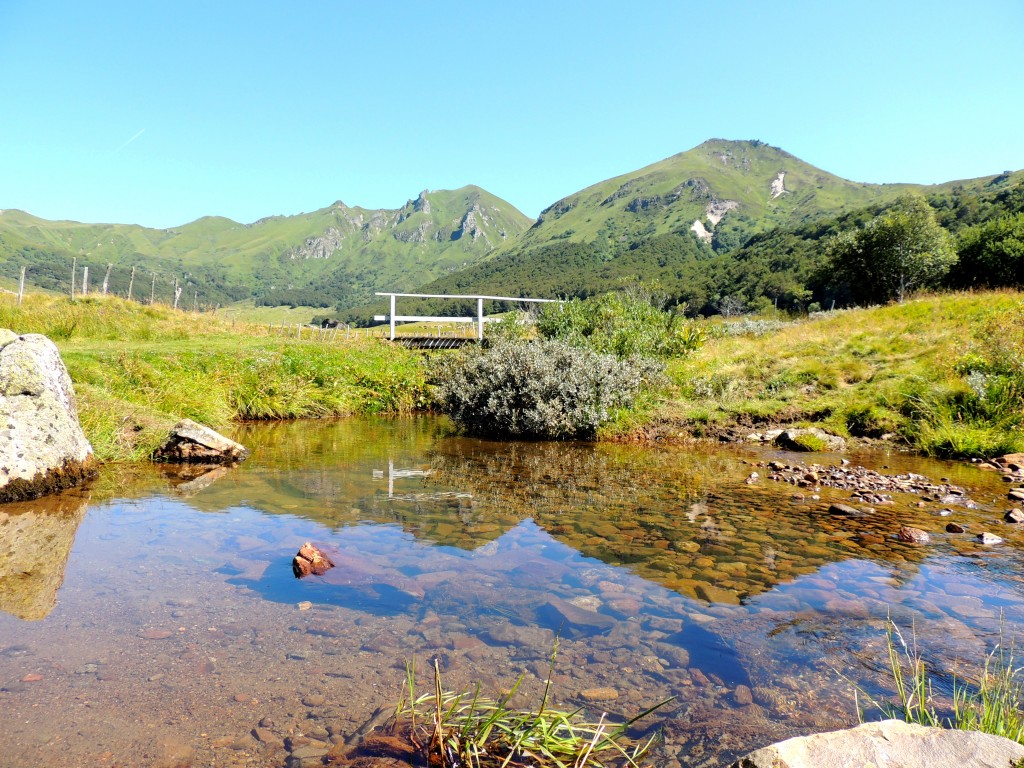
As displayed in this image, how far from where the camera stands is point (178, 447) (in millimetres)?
11102

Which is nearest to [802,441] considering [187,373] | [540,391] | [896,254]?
[540,391]

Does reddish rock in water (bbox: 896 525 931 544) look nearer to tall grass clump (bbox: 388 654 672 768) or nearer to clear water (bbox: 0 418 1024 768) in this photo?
clear water (bbox: 0 418 1024 768)

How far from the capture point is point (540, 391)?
45.5 ft

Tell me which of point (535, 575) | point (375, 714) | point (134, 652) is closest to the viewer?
point (375, 714)

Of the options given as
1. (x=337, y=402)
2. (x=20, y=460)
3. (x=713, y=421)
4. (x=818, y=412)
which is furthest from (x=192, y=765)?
(x=337, y=402)

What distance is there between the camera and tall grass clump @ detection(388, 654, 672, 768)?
2.82 meters

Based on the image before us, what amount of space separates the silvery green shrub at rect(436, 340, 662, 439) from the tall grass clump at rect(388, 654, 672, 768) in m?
10.5

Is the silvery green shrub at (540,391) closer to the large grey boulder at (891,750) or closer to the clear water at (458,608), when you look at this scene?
the clear water at (458,608)

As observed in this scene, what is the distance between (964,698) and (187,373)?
718 inches

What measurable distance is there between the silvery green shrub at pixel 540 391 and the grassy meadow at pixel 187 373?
616cm

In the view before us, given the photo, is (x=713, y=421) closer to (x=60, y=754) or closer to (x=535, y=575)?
(x=535, y=575)

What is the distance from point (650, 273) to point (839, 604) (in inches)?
7548

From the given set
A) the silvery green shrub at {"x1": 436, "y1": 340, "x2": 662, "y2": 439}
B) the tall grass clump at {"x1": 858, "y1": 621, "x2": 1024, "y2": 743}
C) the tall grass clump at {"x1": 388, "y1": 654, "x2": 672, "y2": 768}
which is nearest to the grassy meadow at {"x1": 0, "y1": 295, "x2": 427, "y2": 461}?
the silvery green shrub at {"x1": 436, "y1": 340, "x2": 662, "y2": 439}

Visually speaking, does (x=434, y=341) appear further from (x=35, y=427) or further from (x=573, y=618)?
(x=573, y=618)
